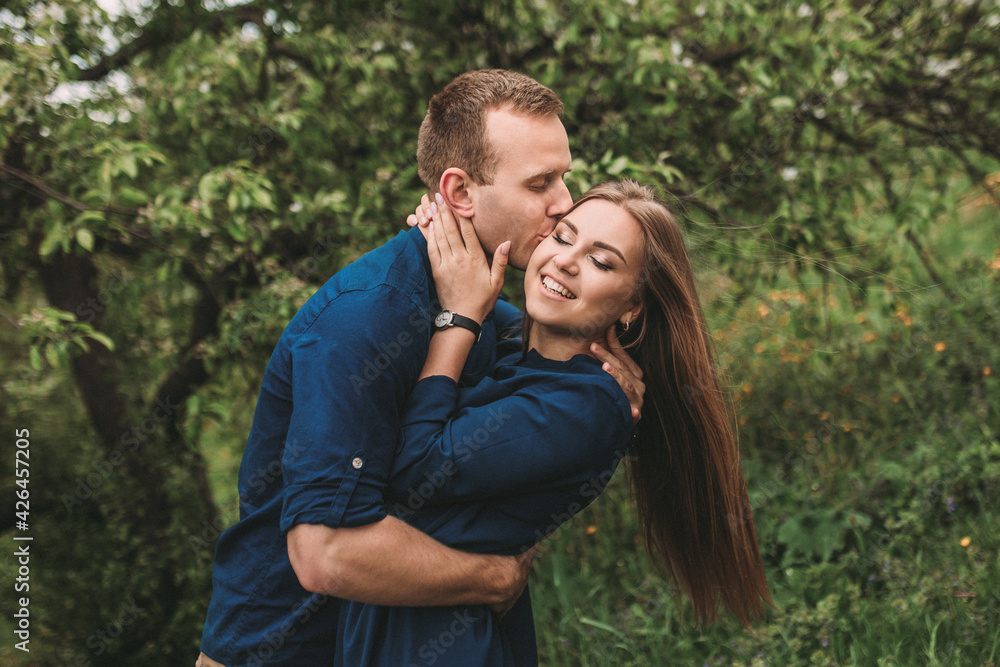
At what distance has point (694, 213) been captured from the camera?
136 inches

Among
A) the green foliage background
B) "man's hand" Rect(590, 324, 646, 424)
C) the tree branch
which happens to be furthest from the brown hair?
the tree branch

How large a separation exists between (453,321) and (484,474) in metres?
0.38

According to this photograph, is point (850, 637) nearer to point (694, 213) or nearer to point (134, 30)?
point (694, 213)

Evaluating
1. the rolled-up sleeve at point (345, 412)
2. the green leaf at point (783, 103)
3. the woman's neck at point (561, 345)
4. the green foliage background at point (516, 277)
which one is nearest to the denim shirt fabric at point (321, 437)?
the rolled-up sleeve at point (345, 412)

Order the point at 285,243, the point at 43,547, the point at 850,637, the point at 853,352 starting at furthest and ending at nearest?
the point at 853,352
the point at 43,547
the point at 285,243
the point at 850,637

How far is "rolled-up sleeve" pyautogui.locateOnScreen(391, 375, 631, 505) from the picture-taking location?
166 cm

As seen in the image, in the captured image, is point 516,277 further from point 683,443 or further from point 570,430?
point 570,430

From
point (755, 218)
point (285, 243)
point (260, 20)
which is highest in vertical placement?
point (260, 20)

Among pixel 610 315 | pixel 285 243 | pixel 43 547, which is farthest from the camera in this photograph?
pixel 43 547

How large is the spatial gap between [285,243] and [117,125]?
96cm

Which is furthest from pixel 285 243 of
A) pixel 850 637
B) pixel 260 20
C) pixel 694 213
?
pixel 850 637

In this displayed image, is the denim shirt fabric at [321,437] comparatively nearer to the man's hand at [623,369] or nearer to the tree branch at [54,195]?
the man's hand at [623,369]

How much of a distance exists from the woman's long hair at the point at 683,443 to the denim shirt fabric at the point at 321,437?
19.2 inches

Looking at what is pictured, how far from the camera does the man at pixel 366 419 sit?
1.59 meters
